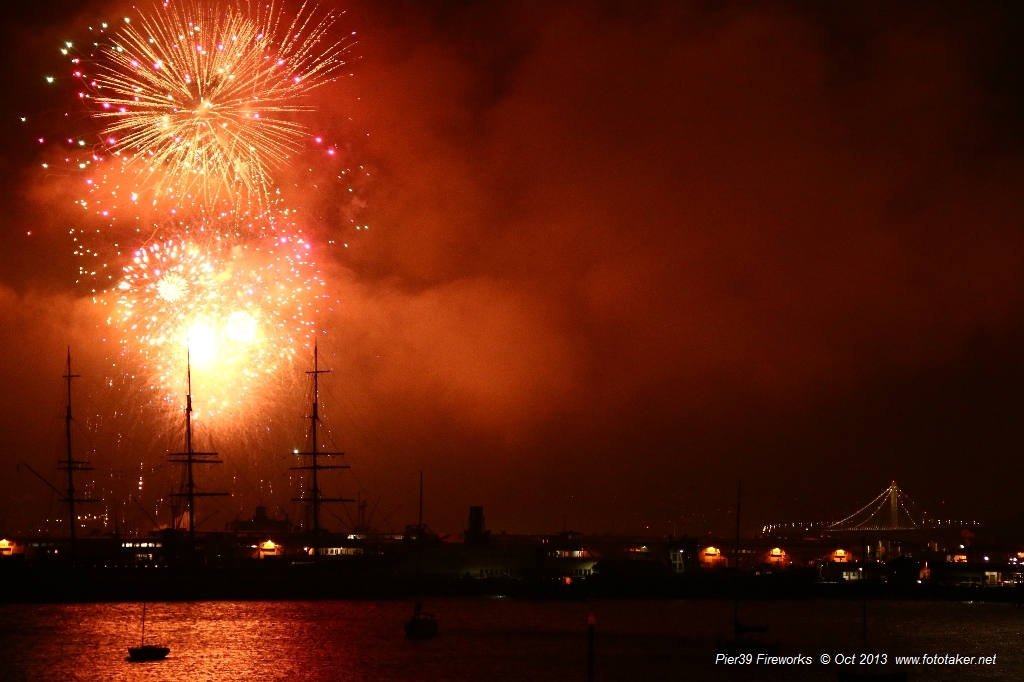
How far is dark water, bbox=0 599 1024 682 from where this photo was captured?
173 ft

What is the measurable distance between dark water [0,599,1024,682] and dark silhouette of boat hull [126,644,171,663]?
0.62 meters

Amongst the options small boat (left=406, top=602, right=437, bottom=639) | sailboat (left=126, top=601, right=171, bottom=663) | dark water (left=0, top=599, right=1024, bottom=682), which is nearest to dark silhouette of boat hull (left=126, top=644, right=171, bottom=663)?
sailboat (left=126, top=601, right=171, bottom=663)

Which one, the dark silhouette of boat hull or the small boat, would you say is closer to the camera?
the dark silhouette of boat hull

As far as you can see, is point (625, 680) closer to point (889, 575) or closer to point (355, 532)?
point (889, 575)

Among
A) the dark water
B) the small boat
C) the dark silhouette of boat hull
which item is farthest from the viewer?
the small boat

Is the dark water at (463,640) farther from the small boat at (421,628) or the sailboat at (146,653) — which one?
the small boat at (421,628)

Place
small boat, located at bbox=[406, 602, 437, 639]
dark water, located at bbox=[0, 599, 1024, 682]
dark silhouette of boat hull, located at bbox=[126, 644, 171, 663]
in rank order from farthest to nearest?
small boat, located at bbox=[406, 602, 437, 639], dark silhouette of boat hull, located at bbox=[126, 644, 171, 663], dark water, located at bbox=[0, 599, 1024, 682]

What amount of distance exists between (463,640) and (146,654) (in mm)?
16788

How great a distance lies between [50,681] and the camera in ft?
165

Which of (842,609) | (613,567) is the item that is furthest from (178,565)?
(842,609)

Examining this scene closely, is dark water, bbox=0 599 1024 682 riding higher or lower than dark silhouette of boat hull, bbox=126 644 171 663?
lower

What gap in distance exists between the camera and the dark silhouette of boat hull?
5544cm

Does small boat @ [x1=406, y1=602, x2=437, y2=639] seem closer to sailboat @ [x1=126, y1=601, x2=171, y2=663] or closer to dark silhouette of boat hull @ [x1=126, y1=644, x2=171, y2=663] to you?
sailboat @ [x1=126, y1=601, x2=171, y2=663]

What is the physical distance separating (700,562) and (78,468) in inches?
2740
